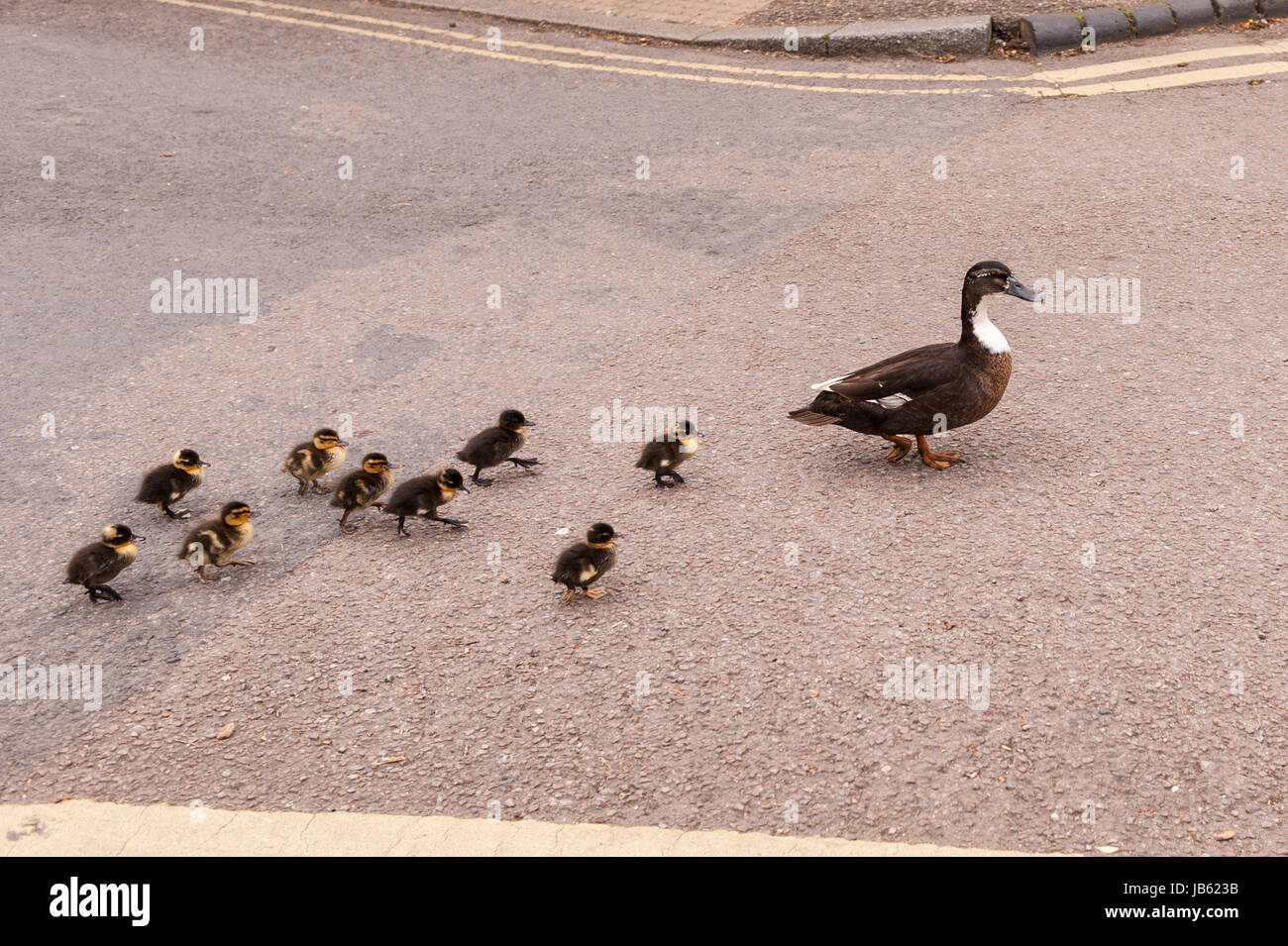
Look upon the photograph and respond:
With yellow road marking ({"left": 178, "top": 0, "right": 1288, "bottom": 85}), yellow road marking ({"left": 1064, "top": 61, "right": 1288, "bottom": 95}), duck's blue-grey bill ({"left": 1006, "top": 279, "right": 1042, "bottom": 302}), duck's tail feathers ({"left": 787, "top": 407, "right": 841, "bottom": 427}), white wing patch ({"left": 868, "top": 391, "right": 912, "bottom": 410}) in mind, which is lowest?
duck's tail feathers ({"left": 787, "top": 407, "right": 841, "bottom": 427})

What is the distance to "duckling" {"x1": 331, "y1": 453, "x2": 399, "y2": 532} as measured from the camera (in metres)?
5.79

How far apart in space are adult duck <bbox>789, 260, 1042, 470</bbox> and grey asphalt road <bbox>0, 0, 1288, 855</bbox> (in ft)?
0.90

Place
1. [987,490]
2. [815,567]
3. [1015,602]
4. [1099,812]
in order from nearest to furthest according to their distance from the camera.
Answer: [1099,812]
[1015,602]
[815,567]
[987,490]

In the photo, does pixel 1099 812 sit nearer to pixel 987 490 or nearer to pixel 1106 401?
pixel 987 490

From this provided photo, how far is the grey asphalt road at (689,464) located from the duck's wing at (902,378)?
15.8 inches

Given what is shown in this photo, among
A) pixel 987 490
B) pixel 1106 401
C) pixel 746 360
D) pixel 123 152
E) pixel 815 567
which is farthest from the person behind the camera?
pixel 123 152

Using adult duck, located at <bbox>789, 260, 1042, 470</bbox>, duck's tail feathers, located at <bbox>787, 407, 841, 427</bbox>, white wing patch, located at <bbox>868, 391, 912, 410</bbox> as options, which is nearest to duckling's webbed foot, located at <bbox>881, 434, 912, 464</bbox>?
adult duck, located at <bbox>789, 260, 1042, 470</bbox>

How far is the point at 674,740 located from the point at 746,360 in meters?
3.36

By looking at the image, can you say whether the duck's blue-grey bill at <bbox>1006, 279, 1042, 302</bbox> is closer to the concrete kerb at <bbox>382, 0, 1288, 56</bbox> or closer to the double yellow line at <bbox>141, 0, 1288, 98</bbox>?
the double yellow line at <bbox>141, 0, 1288, 98</bbox>

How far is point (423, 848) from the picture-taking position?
3.87m

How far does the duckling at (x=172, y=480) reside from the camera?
5840mm

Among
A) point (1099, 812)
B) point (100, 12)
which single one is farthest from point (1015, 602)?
point (100, 12)

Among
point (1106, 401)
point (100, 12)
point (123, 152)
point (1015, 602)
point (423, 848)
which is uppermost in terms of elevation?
point (100, 12)

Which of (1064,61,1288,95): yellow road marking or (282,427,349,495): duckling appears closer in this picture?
(282,427,349,495): duckling
